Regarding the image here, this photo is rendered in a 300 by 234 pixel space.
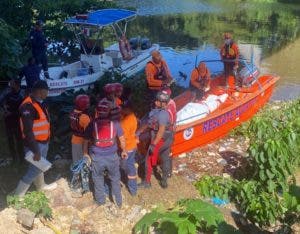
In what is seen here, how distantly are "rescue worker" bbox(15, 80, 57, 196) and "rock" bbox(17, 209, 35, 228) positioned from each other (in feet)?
1.52

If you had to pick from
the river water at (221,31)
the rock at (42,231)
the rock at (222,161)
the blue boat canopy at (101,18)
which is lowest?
the river water at (221,31)

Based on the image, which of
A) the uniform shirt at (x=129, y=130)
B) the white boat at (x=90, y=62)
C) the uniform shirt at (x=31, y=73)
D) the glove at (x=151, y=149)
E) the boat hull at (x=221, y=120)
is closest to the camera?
the uniform shirt at (x=129, y=130)

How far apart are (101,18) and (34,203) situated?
7.73 metres

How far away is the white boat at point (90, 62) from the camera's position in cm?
1120

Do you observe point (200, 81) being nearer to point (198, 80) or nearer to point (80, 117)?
point (198, 80)

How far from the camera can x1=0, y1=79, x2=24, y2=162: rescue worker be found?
22.5 ft

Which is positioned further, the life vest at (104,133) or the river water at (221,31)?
the river water at (221,31)

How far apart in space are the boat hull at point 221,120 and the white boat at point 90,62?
306cm

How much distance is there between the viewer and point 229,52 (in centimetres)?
1086

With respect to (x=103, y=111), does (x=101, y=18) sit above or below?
above

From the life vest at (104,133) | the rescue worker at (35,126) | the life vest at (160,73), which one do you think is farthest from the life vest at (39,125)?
the life vest at (160,73)

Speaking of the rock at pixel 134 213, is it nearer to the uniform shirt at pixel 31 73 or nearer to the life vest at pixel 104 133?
the life vest at pixel 104 133

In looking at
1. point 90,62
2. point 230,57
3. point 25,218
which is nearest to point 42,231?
point 25,218

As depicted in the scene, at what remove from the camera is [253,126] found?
7656mm
